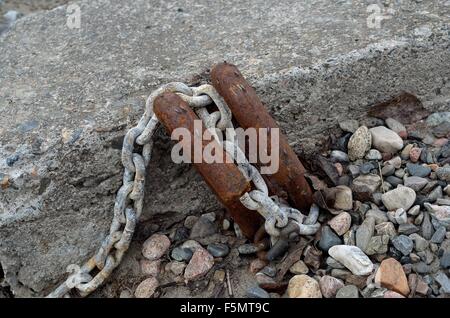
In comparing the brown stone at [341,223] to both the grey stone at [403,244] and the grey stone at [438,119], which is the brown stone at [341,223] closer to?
the grey stone at [403,244]

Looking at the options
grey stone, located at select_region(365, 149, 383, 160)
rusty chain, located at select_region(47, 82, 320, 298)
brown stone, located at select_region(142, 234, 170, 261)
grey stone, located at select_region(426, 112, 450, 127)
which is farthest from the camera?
grey stone, located at select_region(426, 112, 450, 127)

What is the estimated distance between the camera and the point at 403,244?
1.82m

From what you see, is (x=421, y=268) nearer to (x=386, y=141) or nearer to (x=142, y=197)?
(x=386, y=141)

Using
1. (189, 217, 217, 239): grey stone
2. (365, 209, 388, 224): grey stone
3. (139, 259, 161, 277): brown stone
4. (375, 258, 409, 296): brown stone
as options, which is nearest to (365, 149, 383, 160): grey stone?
(365, 209, 388, 224): grey stone

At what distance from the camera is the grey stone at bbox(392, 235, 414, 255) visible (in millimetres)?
1811

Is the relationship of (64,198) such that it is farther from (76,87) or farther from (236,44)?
(236,44)

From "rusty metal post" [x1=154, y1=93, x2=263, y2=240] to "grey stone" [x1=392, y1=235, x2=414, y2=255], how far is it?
0.41 m

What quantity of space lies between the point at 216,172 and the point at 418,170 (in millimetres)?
763

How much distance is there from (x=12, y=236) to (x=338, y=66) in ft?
4.02

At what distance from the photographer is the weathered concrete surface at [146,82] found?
1.96 m

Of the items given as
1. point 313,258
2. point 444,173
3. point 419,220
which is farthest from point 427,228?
point 313,258

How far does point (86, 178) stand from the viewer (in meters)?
1.96

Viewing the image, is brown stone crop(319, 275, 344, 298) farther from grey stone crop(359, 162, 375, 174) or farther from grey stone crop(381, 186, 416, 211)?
grey stone crop(359, 162, 375, 174)
